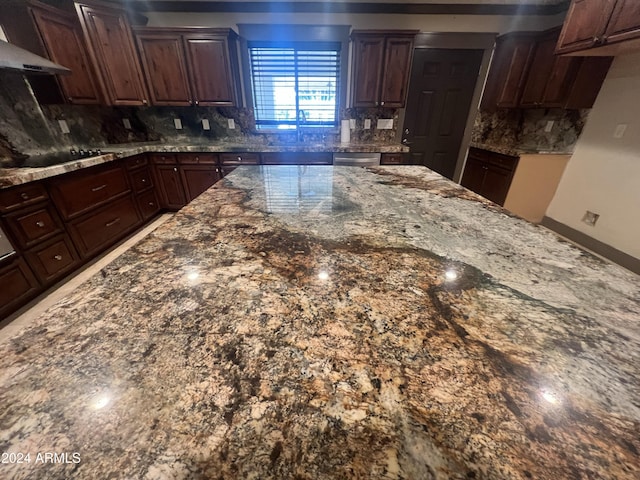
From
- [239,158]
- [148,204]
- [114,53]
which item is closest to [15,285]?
[148,204]

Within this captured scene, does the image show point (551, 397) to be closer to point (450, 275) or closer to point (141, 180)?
point (450, 275)

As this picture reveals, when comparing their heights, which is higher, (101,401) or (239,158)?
(101,401)

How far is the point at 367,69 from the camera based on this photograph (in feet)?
10.4

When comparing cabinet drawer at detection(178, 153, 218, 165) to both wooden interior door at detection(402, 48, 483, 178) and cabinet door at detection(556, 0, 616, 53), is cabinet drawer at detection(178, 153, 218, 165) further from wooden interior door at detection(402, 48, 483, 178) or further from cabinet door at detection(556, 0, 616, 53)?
cabinet door at detection(556, 0, 616, 53)

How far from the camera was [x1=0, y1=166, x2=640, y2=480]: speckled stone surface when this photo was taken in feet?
1.19

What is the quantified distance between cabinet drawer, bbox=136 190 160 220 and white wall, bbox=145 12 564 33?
206 cm

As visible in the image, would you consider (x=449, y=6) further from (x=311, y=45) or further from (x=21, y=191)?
(x=21, y=191)

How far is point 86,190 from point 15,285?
97cm

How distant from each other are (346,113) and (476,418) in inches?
150

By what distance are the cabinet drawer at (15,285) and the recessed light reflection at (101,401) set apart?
233 cm

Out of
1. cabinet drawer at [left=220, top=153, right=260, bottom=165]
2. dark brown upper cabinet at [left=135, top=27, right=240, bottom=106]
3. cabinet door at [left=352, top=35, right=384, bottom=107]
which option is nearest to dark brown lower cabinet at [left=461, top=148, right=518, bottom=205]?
cabinet door at [left=352, top=35, right=384, bottom=107]

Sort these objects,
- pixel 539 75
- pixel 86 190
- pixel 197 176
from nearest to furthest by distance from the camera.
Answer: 1. pixel 86 190
2. pixel 539 75
3. pixel 197 176

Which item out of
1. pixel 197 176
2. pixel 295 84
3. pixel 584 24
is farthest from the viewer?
pixel 295 84

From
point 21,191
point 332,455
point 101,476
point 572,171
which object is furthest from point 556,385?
point 572,171
